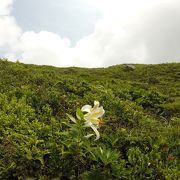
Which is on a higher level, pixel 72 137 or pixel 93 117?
pixel 93 117

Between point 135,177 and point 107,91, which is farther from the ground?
point 107,91

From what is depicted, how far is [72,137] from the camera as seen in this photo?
30.8ft

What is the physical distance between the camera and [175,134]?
42.4 feet

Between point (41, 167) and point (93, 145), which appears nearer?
point (41, 167)

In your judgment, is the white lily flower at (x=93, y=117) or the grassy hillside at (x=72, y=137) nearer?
the white lily flower at (x=93, y=117)

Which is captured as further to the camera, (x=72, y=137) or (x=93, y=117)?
(x=72, y=137)

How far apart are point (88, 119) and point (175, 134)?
456 centimetres

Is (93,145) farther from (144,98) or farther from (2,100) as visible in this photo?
(144,98)

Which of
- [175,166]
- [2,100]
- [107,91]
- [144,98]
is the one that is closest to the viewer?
[175,166]

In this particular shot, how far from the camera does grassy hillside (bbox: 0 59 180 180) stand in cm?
963

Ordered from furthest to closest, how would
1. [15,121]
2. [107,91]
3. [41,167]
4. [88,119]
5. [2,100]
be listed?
[107,91] < [2,100] < [15,121] < [41,167] < [88,119]

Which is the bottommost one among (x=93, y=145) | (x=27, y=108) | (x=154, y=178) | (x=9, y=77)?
(x=154, y=178)

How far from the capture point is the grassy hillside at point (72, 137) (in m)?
9.63

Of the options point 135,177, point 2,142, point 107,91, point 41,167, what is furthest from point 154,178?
point 107,91
